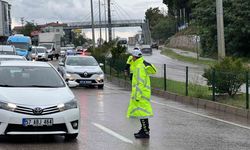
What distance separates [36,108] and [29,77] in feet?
5.78

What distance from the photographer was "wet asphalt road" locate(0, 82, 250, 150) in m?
9.86

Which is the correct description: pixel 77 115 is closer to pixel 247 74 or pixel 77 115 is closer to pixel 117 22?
pixel 247 74

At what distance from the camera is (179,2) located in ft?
368

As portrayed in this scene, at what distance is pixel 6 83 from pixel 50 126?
1568 mm

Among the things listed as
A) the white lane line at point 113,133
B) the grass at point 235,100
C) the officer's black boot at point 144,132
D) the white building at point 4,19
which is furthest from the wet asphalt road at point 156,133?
the white building at point 4,19

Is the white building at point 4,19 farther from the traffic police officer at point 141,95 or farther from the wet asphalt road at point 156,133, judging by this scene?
the traffic police officer at point 141,95

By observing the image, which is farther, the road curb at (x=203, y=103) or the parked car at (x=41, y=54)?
the parked car at (x=41, y=54)

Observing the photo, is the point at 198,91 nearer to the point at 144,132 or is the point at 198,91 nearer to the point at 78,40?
the point at 144,132

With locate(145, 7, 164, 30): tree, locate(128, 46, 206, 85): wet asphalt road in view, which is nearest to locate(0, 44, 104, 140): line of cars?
locate(128, 46, 206, 85): wet asphalt road

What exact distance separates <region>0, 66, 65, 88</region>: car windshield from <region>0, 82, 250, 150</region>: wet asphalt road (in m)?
1.04

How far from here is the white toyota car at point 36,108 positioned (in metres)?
9.34

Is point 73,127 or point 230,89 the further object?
point 230,89

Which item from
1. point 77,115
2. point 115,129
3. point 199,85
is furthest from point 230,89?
point 77,115

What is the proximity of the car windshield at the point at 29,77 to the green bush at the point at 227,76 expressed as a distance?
773 cm
